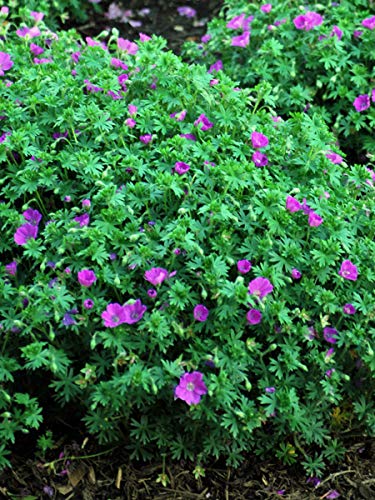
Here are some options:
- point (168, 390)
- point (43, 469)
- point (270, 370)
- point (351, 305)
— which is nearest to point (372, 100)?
point (351, 305)

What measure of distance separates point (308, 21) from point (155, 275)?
2.20 meters

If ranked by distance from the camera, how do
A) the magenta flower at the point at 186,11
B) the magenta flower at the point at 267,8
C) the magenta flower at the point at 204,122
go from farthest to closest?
the magenta flower at the point at 186,11
the magenta flower at the point at 267,8
the magenta flower at the point at 204,122

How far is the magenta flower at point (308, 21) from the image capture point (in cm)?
438

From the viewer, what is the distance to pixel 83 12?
19.0 ft

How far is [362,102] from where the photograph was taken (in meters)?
4.26

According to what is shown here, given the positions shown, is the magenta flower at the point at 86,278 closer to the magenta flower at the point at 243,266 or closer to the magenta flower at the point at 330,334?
the magenta flower at the point at 243,266

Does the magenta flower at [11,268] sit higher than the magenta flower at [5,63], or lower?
lower

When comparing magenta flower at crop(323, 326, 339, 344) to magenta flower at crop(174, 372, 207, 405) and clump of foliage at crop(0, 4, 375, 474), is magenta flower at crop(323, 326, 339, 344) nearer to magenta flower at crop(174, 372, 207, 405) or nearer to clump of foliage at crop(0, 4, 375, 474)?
clump of foliage at crop(0, 4, 375, 474)

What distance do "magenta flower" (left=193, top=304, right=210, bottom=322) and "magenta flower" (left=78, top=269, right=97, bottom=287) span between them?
0.40 metres

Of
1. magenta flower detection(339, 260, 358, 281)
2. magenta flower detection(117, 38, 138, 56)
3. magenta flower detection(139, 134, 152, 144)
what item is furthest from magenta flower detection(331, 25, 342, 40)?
magenta flower detection(339, 260, 358, 281)

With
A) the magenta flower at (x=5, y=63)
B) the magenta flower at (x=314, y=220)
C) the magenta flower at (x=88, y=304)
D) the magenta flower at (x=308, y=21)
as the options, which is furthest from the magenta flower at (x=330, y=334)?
the magenta flower at (x=308, y=21)

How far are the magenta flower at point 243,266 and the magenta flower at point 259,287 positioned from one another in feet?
0.20

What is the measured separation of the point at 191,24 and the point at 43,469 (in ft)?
13.5

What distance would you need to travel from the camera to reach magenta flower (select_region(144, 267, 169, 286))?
2885 mm
